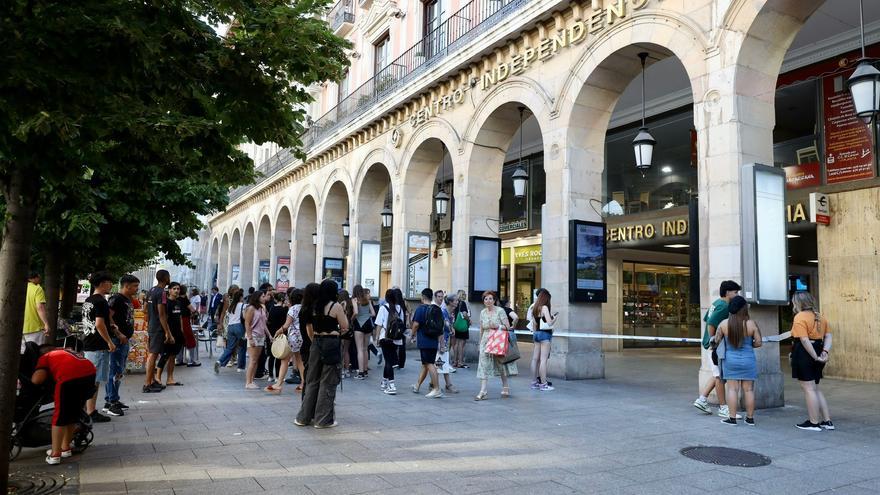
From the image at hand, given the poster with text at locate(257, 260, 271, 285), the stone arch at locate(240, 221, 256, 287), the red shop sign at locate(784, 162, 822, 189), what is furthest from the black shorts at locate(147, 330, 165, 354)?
the stone arch at locate(240, 221, 256, 287)

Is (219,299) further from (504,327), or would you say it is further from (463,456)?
(463,456)

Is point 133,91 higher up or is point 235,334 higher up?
point 133,91

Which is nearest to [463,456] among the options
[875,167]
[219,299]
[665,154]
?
[875,167]

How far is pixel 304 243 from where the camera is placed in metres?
26.8

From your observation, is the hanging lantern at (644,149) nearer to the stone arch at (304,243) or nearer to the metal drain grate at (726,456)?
the metal drain grate at (726,456)

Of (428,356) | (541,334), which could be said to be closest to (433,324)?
(428,356)

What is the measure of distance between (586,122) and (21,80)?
10.0 metres

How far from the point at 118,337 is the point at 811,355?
8.28m

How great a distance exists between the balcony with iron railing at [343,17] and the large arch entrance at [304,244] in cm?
736

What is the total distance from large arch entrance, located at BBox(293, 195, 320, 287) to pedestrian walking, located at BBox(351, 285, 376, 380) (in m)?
14.8

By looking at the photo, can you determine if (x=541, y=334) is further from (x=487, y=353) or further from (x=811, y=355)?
(x=811, y=355)

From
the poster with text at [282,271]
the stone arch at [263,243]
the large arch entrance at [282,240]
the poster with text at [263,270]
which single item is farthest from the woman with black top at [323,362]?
the stone arch at [263,243]

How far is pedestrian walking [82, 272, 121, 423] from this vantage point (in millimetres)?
7082

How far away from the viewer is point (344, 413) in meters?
7.70
